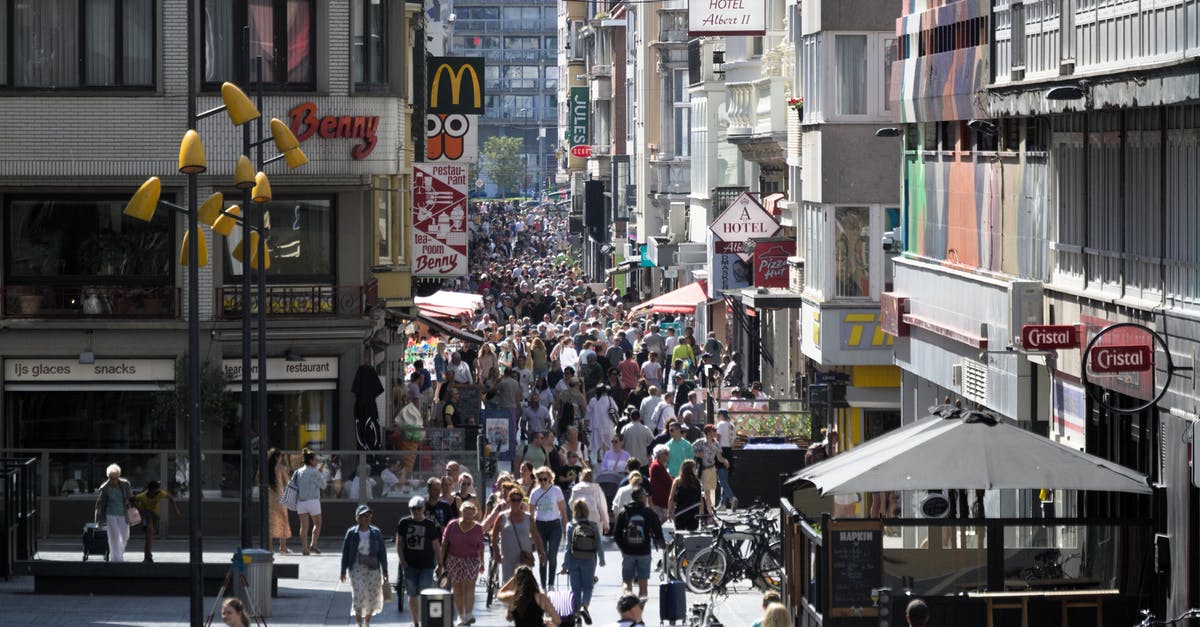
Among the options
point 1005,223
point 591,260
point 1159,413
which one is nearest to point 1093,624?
point 1159,413

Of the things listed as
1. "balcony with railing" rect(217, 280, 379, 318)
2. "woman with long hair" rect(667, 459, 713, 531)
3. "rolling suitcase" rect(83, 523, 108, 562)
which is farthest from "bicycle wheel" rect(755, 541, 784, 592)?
"balcony with railing" rect(217, 280, 379, 318)

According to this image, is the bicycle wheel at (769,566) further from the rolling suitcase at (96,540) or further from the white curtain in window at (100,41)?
the white curtain in window at (100,41)

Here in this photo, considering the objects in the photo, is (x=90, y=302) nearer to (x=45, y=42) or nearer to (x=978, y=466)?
(x=45, y=42)

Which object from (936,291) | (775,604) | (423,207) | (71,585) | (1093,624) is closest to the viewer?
(775,604)

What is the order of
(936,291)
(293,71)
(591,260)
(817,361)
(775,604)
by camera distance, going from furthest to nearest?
(591,260) → (817,361) → (293,71) → (936,291) → (775,604)

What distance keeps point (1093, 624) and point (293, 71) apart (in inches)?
709

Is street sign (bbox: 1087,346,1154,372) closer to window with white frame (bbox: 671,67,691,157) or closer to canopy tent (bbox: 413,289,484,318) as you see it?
canopy tent (bbox: 413,289,484,318)

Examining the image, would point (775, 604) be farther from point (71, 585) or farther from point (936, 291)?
point (936, 291)

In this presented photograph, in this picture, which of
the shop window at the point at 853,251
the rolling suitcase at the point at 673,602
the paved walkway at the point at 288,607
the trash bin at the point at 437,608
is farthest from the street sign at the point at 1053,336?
the shop window at the point at 853,251

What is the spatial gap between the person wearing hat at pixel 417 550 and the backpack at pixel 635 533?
1.97 meters

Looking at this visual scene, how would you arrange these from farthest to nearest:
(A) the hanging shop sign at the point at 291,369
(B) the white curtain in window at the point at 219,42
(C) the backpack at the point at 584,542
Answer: (A) the hanging shop sign at the point at 291,369 < (B) the white curtain in window at the point at 219,42 < (C) the backpack at the point at 584,542

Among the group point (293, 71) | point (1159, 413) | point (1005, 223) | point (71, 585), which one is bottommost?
point (71, 585)

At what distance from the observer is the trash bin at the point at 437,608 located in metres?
17.2

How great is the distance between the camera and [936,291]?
90.8ft
